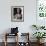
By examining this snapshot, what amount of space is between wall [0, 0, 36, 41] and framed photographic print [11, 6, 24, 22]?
14 cm

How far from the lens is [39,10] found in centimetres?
736

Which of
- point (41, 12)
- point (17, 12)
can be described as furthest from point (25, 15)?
point (41, 12)

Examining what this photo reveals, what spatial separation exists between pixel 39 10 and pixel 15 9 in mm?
1148

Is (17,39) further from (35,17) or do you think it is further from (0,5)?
(0,5)

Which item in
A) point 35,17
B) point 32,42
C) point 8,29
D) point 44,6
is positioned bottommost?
point 32,42

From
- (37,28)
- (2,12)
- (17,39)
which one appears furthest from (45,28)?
(2,12)

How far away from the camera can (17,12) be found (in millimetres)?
7398

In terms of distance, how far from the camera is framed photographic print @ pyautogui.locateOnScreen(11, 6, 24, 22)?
736 cm

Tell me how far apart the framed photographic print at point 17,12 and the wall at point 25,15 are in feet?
0.47

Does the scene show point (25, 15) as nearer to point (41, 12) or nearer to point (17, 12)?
point (17, 12)

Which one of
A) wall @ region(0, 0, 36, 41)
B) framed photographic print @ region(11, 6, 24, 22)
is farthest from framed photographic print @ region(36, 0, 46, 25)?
framed photographic print @ region(11, 6, 24, 22)

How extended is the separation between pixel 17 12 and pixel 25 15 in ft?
1.35

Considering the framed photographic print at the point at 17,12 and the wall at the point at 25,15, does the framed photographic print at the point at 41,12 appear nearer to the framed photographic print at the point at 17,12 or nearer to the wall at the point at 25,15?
the wall at the point at 25,15

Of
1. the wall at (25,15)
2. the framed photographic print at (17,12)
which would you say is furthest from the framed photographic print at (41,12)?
the framed photographic print at (17,12)
